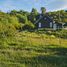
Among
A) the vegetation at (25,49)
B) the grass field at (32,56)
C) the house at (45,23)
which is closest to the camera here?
the grass field at (32,56)

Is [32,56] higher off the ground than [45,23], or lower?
higher

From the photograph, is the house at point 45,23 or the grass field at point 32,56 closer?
the grass field at point 32,56

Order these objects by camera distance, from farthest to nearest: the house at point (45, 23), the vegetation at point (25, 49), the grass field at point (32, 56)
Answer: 1. the house at point (45, 23)
2. the vegetation at point (25, 49)
3. the grass field at point (32, 56)

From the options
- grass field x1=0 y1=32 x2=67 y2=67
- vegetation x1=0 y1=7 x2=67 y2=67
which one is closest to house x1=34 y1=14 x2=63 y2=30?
vegetation x1=0 y1=7 x2=67 y2=67

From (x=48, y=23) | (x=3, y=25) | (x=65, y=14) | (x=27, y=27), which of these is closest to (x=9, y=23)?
(x=3, y=25)

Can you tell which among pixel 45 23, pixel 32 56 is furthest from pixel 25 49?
pixel 45 23

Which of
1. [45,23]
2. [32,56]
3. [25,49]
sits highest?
[32,56]

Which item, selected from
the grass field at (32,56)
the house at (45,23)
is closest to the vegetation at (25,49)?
the grass field at (32,56)

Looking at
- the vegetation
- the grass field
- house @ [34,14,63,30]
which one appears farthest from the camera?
house @ [34,14,63,30]

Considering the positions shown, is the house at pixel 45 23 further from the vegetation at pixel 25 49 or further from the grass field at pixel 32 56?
the grass field at pixel 32 56

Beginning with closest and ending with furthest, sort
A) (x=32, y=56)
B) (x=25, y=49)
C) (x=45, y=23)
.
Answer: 1. (x=32, y=56)
2. (x=25, y=49)
3. (x=45, y=23)

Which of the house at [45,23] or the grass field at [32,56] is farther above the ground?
the grass field at [32,56]

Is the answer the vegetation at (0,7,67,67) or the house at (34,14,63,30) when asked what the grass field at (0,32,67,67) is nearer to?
the vegetation at (0,7,67,67)

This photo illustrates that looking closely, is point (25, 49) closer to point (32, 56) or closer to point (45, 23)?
point (32, 56)
